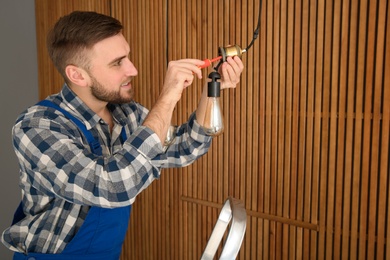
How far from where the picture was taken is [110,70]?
5.24 ft

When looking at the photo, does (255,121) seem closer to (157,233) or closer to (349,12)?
(349,12)

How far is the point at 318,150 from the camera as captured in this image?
1.87m

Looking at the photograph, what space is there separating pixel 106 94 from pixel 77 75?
15cm

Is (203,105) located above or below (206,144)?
above

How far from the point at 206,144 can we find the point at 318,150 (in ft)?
1.87

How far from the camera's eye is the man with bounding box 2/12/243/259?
1.26 metres

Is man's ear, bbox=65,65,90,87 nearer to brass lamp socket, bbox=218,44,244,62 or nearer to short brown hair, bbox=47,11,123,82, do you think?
short brown hair, bbox=47,11,123,82

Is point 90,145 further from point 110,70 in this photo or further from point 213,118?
point 213,118

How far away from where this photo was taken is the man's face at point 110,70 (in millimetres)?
1582

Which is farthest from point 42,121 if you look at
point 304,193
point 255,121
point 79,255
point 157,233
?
point 157,233

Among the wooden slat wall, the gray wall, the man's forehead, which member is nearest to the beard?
the man's forehead

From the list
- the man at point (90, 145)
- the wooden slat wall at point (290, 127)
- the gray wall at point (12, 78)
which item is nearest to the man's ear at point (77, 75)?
the man at point (90, 145)

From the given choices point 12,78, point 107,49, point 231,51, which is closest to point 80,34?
point 107,49

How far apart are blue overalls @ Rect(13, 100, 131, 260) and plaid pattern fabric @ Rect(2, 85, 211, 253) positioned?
0.10 ft
